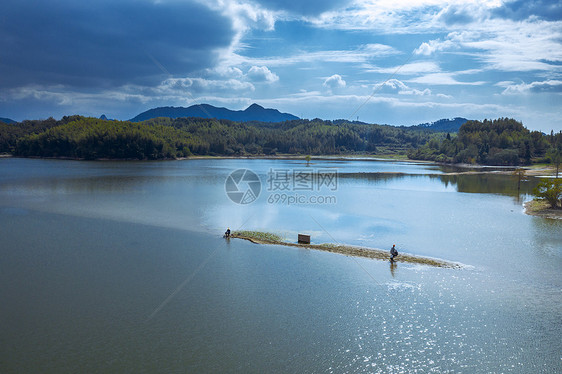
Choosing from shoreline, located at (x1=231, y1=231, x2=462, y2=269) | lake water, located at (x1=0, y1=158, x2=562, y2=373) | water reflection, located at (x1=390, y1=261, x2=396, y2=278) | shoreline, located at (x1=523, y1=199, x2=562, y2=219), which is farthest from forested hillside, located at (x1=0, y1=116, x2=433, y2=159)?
water reflection, located at (x1=390, y1=261, x2=396, y2=278)

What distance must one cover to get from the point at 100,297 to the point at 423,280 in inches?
531

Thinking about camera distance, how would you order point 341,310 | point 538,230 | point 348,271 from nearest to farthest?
point 341,310 < point 348,271 < point 538,230

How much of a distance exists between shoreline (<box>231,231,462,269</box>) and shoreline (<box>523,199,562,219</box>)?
18005mm

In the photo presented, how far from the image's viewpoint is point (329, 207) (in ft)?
117

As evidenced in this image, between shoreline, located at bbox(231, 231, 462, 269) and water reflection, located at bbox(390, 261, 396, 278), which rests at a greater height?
shoreline, located at bbox(231, 231, 462, 269)

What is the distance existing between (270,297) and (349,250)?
7364 mm

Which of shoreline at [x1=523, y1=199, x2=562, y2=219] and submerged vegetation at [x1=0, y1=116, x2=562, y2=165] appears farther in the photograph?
submerged vegetation at [x1=0, y1=116, x2=562, y2=165]

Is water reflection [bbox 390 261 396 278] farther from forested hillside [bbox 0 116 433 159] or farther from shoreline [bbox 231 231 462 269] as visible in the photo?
forested hillside [bbox 0 116 433 159]

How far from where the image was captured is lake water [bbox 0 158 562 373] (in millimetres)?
11000

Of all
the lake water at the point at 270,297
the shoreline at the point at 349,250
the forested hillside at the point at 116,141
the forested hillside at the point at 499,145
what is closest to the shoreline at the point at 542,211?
the lake water at the point at 270,297

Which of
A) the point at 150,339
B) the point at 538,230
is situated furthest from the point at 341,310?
the point at 538,230

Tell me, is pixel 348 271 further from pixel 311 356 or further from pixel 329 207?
pixel 329 207

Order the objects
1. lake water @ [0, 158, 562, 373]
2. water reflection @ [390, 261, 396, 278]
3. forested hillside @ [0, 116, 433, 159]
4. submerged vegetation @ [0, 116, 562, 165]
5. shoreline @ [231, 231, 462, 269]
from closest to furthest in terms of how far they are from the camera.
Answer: lake water @ [0, 158, 562, 373] < water reflection @ [390, 261, 396, 278] < shoreline @ [231, 231, 462, 269] < submerged vegetation @ [0, 116, 562, 165] < forested hillside @ [0, 116, 433, 159]

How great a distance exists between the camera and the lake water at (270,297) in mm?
11000
